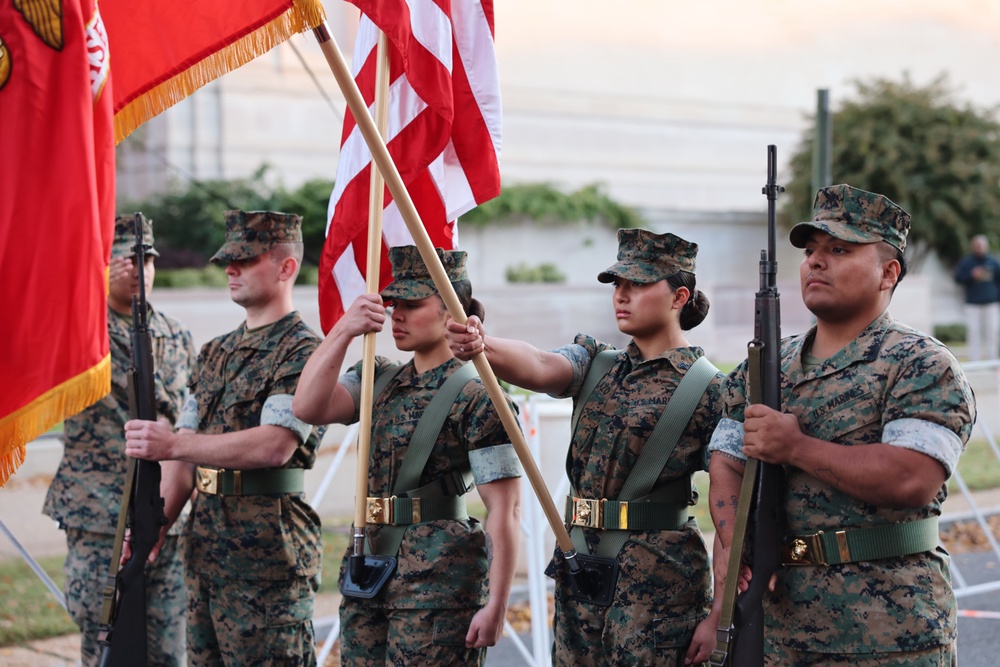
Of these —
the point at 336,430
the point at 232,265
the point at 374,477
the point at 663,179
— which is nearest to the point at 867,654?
the point at 374,477

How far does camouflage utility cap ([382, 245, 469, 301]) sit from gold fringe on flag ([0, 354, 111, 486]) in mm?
1116

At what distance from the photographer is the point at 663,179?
29812 millimetres

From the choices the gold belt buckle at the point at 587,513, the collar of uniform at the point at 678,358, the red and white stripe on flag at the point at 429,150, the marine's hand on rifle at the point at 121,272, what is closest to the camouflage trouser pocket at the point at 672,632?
the gold belt buckle at the point at 587,513

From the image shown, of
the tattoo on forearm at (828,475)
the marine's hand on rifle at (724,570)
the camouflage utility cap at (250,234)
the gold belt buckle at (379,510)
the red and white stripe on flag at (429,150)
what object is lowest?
the marine's hand on rifle at (724,570)

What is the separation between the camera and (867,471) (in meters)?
3.53

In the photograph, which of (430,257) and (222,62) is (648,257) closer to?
(430,257)

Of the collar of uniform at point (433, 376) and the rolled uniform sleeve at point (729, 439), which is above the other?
the collar of uniform at point (433, 376)

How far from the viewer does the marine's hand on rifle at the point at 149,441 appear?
4.85 metres

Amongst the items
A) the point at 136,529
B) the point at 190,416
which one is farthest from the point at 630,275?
the point at 136,529

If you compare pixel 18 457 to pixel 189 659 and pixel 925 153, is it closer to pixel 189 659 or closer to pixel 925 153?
pixel 189 659

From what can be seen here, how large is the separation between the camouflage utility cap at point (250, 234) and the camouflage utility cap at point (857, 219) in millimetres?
2405

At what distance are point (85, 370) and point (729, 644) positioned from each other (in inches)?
87.4

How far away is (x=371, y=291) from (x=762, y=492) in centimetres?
163

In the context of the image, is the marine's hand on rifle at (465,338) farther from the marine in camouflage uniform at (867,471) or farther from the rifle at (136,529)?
the rifle at (136,529)
